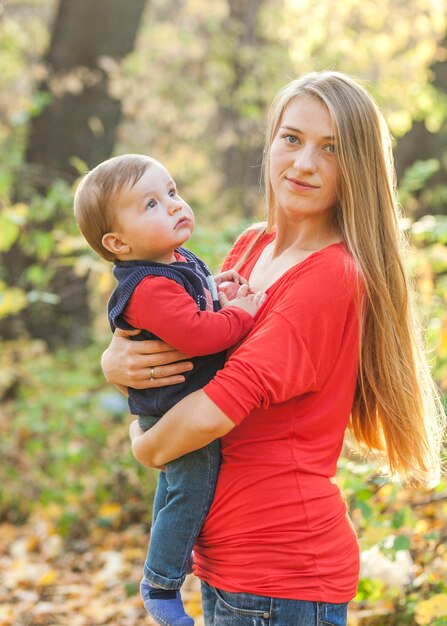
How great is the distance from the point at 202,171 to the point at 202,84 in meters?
2.30

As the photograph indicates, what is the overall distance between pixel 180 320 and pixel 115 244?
312mm

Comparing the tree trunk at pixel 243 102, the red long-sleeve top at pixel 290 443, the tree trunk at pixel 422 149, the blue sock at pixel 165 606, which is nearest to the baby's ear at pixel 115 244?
the red long-sleeve top at pixel 290 443

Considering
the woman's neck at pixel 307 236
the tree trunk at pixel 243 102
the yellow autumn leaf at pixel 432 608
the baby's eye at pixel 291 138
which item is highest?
the tree trunk at pixel 243 102

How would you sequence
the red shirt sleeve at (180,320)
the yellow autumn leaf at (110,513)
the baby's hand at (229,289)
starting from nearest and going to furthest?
the red shirt sleeve at (180,320) → the baby's hand at (229,289) → the yellow autumn leaf at (110,513)

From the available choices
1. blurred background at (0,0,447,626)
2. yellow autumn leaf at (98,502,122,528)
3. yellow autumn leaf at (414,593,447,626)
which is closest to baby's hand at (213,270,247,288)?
blurred background at (0,0,447,626)

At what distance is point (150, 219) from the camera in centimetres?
219

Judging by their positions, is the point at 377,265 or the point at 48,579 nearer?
the point at 377,265

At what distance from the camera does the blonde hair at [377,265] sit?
212 cm

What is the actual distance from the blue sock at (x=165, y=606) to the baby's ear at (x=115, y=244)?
0.90 metres

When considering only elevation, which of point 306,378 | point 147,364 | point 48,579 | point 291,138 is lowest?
point 48,579

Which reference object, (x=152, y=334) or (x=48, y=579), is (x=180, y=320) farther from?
(x=48, y=579)

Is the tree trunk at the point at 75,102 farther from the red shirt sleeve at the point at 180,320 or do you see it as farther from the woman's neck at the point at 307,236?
the red shirt sleeve at the point at 180,320

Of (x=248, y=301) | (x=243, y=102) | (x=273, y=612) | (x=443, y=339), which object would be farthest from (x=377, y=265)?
(x=243, y=102)

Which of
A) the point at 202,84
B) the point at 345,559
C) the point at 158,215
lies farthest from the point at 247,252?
the point at 202,84
